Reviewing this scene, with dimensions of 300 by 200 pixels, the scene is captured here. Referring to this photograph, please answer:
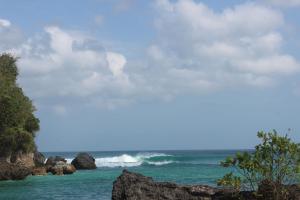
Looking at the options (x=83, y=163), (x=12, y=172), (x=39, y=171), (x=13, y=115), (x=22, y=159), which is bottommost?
(x=12, y=172)

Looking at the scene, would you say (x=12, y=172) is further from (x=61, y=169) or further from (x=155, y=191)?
(x=155, y=191)

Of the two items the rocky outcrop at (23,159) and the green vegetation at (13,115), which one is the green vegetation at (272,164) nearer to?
the green vegetation at (13,115)

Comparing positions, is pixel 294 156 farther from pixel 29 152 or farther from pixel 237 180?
pixel 29 152

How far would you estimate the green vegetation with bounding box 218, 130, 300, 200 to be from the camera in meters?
15.8

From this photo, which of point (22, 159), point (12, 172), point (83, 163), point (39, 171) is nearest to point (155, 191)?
point (12, 172)

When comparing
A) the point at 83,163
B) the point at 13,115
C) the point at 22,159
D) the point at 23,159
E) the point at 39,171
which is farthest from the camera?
the point at 83,163

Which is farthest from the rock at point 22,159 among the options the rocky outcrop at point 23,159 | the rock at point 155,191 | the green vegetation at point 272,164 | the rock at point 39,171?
the green vegetation at point 272,164

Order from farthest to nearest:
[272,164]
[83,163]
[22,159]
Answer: [83,163]
[22,159]
[272,164]

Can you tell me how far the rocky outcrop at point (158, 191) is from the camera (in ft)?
60.2

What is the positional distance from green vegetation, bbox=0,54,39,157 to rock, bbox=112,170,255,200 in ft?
136

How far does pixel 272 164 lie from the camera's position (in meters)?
15.9

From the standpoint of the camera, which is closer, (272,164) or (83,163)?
(272,164)

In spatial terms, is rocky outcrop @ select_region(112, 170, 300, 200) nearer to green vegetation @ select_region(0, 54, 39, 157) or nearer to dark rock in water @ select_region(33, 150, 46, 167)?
green vegetation @ select_region(0, 54, 39, 157)

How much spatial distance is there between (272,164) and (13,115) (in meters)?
48.2
